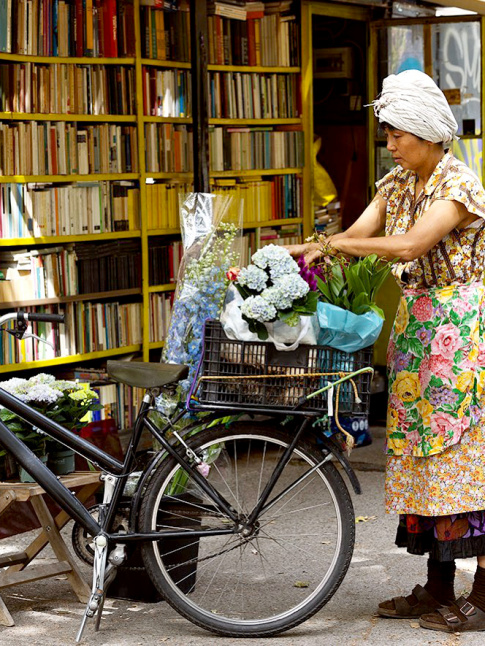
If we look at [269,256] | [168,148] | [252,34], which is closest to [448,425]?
[269,256]

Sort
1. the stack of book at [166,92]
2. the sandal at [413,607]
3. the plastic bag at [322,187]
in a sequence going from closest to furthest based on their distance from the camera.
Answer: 1. the sandal at [413,607]
2. the stack of book at [166,92]
3. the plastic bag at [322,187]

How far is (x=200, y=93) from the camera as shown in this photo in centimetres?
662

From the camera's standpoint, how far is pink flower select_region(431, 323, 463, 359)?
414 centimetres

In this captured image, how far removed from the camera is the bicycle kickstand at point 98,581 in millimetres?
4008

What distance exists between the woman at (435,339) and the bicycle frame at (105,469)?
0.46 meters

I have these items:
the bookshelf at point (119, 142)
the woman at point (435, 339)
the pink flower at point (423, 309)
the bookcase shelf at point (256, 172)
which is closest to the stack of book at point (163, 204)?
the bookshelf at point (119, 142)

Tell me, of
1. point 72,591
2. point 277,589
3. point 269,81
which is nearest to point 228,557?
point 277,589

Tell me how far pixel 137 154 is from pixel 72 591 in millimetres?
3020

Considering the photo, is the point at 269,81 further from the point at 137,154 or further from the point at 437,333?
the point at 437,333

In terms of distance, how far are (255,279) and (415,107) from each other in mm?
796

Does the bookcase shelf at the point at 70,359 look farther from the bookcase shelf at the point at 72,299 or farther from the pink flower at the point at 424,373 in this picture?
the pink flower at the point at 424,373

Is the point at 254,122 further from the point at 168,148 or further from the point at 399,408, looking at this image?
the point at 399,408

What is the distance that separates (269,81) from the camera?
784 cm

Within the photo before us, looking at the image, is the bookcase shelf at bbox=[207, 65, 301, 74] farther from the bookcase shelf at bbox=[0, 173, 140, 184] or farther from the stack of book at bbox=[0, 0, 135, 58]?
the bookcase shelf at bbox=[0, 173, 140, 184]
